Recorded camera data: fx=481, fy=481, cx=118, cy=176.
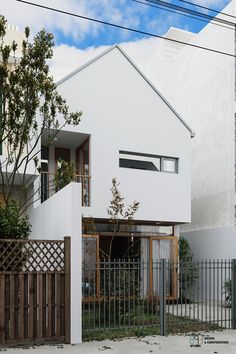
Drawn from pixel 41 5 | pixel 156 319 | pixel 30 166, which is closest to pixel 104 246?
pixel 30 166

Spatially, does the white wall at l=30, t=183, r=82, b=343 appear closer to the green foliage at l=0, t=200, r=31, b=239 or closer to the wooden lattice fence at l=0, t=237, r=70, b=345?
the wooden lattice fence at l=0, t=237, r=70, b=345

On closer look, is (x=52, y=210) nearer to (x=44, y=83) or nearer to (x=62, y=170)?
(x=62, y=170)

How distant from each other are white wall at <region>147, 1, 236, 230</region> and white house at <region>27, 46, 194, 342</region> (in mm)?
2023

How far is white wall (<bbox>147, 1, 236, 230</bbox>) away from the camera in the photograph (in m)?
18.0

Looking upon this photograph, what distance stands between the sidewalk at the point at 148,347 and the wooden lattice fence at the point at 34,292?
34 centimetres

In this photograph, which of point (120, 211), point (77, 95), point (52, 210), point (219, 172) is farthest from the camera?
point (219, 172)

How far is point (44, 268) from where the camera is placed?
9.73m

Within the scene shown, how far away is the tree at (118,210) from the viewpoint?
14.3 metres

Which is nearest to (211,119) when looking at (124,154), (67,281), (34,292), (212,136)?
(212,136)

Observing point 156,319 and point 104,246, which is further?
point 104,246

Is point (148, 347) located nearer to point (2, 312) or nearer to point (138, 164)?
point (2, 312)

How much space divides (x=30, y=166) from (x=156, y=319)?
17.8ft
